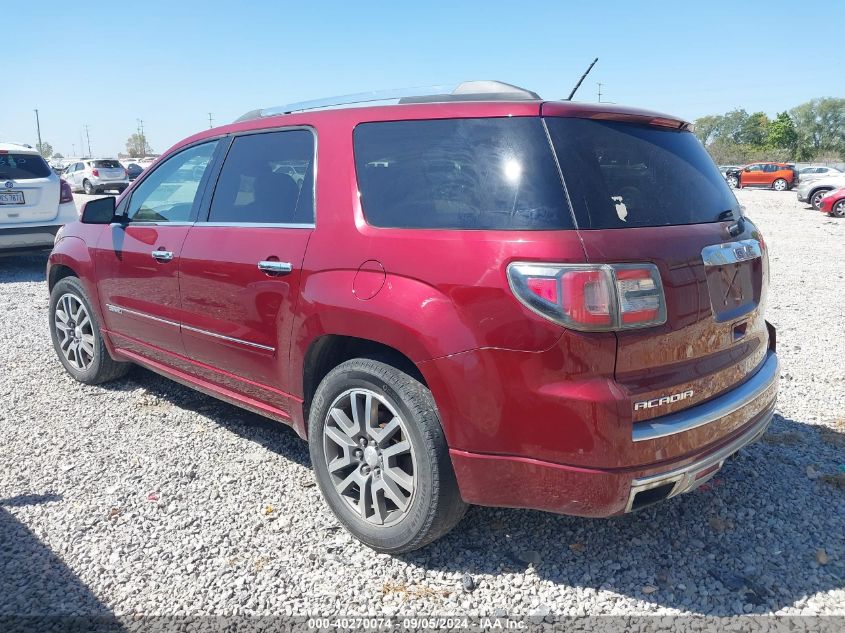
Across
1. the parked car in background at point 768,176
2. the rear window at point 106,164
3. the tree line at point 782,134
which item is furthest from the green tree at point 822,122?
the rear window at point 106,164

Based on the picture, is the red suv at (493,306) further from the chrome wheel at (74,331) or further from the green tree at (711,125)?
the green tree at (711,125)

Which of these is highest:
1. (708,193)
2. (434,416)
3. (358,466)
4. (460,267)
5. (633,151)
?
(633,151)

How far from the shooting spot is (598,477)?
7.51 ft

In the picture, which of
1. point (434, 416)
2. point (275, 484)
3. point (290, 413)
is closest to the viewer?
point (434, 416)

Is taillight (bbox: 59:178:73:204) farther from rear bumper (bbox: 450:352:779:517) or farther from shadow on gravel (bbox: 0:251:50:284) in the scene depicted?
rear bumper (bbox: 450:352:779:517)

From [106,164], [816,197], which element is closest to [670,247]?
[816,197]

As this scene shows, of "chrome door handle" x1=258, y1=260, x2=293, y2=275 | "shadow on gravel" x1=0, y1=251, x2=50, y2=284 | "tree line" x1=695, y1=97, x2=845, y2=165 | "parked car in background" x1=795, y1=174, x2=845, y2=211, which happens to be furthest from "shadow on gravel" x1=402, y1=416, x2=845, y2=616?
"tree line" x1=695, y1=97, x2=845, y2=165

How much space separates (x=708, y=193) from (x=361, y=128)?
1.56m

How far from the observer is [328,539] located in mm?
2986

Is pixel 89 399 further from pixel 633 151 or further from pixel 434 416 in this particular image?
pixel 633 151

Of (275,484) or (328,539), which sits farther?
(275,484)

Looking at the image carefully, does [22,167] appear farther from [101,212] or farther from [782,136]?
[782,136]

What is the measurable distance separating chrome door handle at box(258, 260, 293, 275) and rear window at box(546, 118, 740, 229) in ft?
4.45

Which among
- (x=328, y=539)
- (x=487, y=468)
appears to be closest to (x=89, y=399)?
(x=328, y=539)
